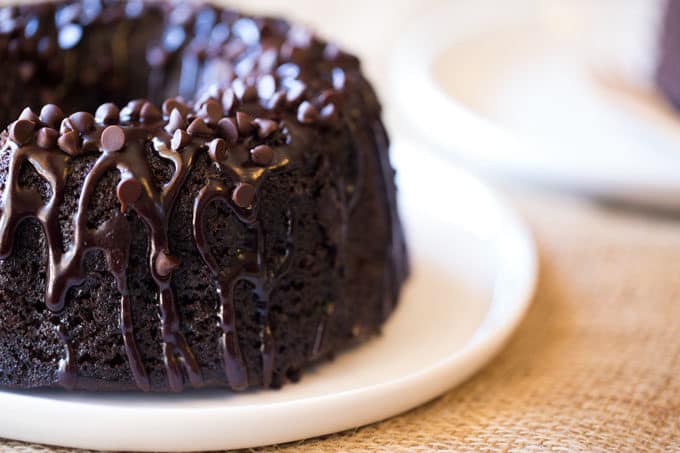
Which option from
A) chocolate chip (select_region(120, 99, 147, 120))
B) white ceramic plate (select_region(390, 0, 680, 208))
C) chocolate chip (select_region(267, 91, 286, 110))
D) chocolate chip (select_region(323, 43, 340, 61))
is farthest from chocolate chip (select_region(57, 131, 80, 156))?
white ceramic plate (select_region(390, 0, 680, 208))

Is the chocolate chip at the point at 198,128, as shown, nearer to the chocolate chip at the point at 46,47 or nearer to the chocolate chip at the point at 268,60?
the chocolate chip at the point at 268,60

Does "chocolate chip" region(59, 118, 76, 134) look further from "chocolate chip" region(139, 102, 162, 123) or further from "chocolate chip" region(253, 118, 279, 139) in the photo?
"chocolate chip" region(253, 118, 279, 139)

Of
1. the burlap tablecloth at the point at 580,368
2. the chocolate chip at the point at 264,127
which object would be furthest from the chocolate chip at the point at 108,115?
the burlap tablecloth at the point at 580,368

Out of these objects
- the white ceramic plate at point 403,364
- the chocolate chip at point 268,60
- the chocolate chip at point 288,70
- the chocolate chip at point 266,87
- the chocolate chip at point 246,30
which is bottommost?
the white ceramic plate at point 403,364

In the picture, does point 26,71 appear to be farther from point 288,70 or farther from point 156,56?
point 288,70

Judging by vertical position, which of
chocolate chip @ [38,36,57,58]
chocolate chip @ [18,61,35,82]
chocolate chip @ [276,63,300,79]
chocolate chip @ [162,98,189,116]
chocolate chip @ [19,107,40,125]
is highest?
chocolate chip @ [19,107,40,125]

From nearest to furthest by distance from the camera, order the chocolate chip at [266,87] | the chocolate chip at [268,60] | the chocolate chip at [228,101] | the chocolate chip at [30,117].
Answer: the chocolate chip at [30,117] → the chocolate chip at [228,101] → the chocolate chip at [266,87] → the chocolate chip at [268,60]
